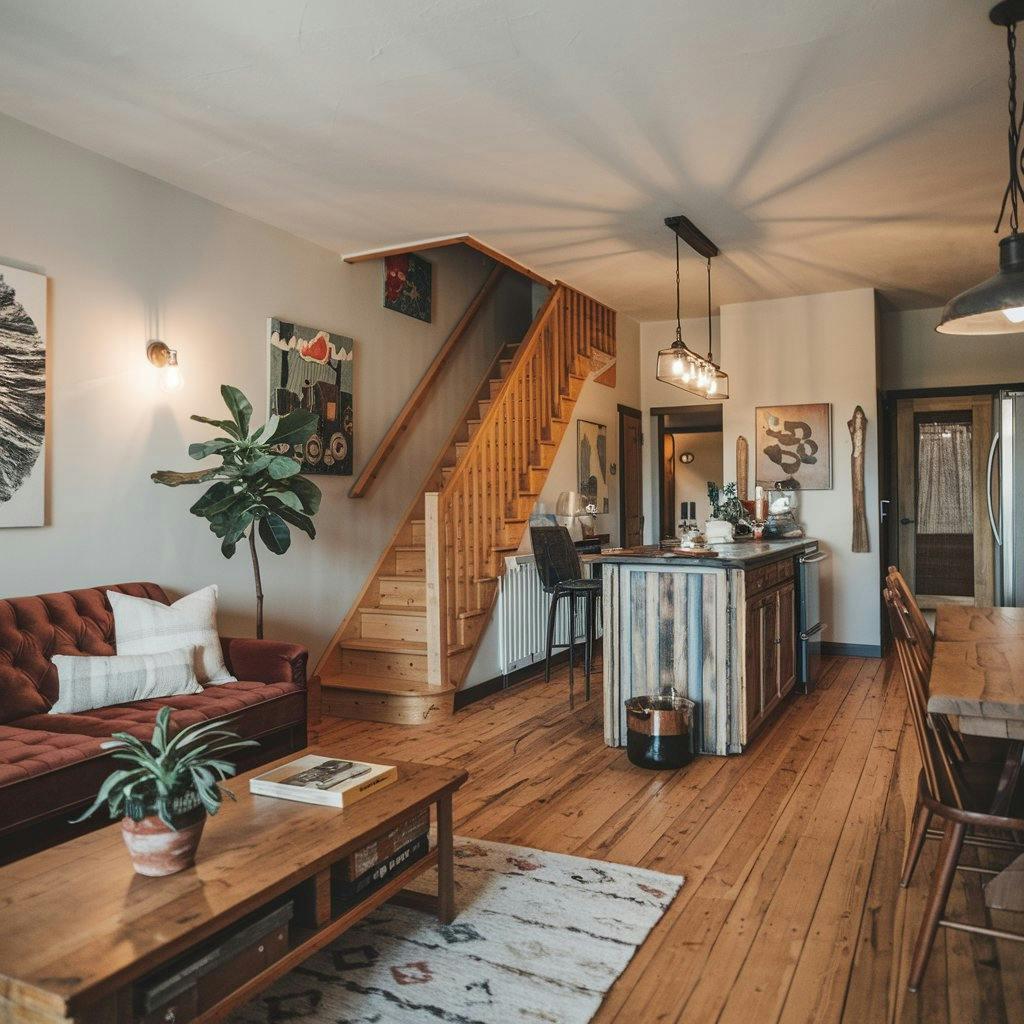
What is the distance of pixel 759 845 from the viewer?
312 centimetres

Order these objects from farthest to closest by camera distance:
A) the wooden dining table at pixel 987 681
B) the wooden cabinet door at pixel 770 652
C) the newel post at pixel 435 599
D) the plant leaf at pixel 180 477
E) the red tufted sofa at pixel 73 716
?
the newel post at pixel 435 599 < the wooden cabinet door at pixel 770 652 < the plant leaf at pixel 180 477 < the red tufted sofa at pixel 73 716 < the wooden dining table at pixel 987 681

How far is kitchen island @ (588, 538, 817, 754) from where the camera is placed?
13.6 feet

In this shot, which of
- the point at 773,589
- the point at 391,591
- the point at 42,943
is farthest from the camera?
the point at 391,591

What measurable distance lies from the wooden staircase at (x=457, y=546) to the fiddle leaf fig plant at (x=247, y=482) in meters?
1.02

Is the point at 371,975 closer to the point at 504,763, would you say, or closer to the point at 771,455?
the point at 504,763

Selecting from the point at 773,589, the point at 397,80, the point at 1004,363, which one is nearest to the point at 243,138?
the point at 397,80

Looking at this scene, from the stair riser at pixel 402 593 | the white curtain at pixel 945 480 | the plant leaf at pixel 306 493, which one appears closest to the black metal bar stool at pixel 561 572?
the stair riser at pixel 402 593

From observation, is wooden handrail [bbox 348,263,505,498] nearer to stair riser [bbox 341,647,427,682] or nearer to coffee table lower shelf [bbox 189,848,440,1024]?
stair riser [bbox 341,647,427,682]

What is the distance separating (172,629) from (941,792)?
3031mm

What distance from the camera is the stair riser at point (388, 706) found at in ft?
16.2

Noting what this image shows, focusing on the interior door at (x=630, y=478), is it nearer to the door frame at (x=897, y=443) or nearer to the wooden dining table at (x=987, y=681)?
the door frame at (x=897, y=443)

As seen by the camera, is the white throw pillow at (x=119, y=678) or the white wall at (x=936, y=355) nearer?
the white throw pillow at (x=119, y=678)

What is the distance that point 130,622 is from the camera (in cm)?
371

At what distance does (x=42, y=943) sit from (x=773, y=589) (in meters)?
4.05
